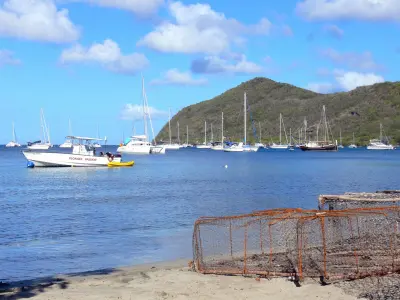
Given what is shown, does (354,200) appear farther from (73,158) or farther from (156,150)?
(156,150)

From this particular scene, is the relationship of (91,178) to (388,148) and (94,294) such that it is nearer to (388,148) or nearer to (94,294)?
(94,294)

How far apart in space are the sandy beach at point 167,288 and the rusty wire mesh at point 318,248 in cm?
46

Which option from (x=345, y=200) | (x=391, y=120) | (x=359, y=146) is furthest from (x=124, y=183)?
(x=391, y=120)

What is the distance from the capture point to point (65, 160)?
200ft

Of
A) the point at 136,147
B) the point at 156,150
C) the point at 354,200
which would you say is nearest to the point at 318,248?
the point at 354,200

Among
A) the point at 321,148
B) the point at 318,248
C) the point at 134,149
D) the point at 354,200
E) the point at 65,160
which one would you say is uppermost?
the point at 134,149

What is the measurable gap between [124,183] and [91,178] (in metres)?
5.87

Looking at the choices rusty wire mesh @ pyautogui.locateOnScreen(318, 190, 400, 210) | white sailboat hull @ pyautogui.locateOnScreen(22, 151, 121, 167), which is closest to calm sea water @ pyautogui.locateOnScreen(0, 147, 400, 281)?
rusty wire mesh @ pyautogui.locateOnScreen(318, 190, 400, 210)

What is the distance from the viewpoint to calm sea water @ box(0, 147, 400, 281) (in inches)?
650

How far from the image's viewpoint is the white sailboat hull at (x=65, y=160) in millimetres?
60922

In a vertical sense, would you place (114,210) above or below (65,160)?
below

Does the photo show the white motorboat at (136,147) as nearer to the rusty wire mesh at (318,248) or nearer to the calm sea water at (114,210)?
the calm sea water at (114,210)

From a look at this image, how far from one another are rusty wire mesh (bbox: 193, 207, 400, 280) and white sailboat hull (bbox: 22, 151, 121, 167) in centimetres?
4690

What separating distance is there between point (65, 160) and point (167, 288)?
5127 cm
